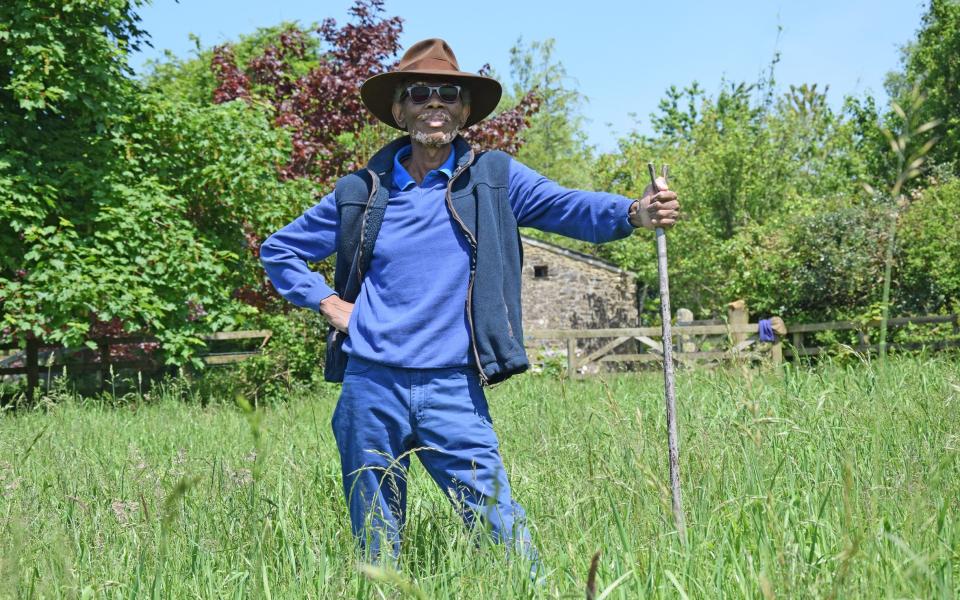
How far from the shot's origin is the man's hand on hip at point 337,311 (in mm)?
3211

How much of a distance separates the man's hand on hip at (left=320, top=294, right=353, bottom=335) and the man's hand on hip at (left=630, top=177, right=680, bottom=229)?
1187mm

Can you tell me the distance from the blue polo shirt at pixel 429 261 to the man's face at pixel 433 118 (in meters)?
0.11

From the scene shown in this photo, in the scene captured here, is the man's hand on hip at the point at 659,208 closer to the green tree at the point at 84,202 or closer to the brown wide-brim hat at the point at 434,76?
the brown wide-brim hat at the point at 434,76

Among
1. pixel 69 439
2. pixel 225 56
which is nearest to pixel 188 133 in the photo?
pixel 225 56

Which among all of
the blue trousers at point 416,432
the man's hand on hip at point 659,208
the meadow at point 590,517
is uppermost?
the man's hand on hip at point 659,208

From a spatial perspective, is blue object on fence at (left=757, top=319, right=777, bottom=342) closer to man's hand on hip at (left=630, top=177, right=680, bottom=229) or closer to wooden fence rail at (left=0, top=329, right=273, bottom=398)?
wooden fence rail at (left=0, top=329, right=273, bottom=398)

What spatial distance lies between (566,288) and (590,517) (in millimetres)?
24739

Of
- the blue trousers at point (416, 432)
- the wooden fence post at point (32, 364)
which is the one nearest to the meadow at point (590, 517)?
the blue trousers at point (416, 432)

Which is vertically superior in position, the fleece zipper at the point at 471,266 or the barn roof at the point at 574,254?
the barn roof at the point at 574,254

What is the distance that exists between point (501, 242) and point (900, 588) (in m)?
1.77

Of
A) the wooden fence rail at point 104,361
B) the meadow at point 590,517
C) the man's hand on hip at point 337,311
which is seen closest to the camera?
the meadow at point 590,517

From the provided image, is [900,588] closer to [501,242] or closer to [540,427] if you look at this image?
[501,242]

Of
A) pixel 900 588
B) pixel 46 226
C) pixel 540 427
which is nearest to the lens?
pixel 900 588

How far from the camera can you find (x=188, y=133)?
40.5 ft
